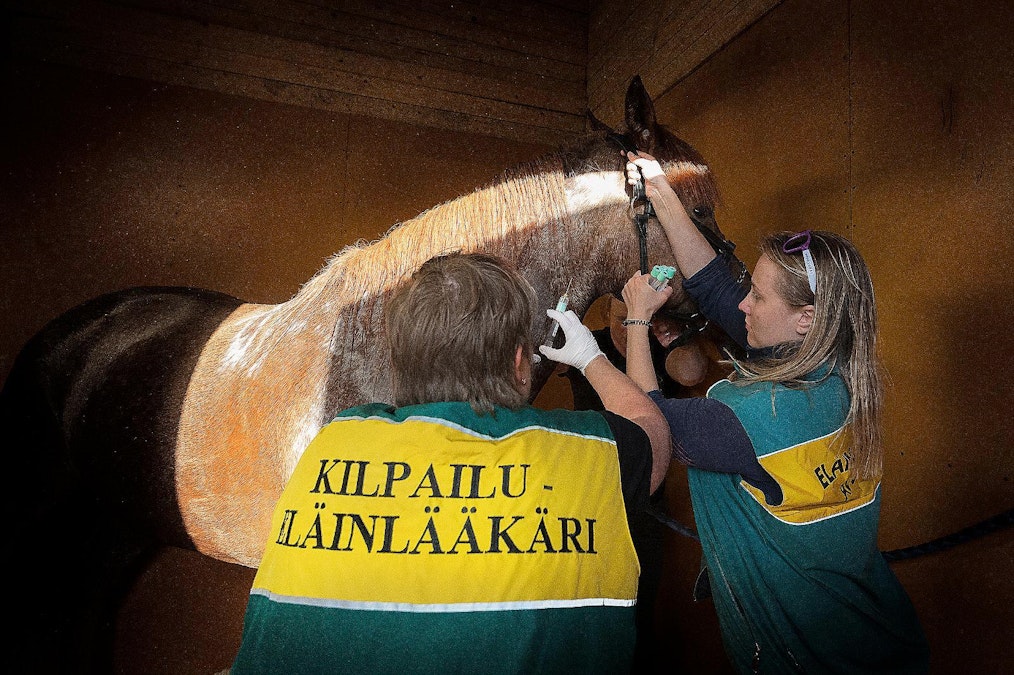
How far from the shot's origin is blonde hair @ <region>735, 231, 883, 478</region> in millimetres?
1124

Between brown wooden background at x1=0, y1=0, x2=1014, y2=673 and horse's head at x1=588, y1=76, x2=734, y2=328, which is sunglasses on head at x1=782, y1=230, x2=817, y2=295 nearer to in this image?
horse's head at x1=588, y1=76, x2=734, y2=328

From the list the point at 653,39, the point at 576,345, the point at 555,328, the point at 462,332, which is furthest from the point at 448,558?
the point at 653,39

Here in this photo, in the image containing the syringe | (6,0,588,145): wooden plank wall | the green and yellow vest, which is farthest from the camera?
(6,0,588,145): wooden plank wall

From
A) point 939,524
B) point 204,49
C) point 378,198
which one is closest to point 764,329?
point 939,524

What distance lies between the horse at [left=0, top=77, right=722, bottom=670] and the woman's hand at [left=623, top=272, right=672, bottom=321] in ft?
0.58

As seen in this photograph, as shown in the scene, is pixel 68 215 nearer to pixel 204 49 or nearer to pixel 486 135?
pixel 204 49

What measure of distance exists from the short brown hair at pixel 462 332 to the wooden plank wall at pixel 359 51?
2.41m

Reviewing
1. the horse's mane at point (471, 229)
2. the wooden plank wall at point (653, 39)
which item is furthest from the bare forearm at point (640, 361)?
the wooden plank wall at point (653, 39)

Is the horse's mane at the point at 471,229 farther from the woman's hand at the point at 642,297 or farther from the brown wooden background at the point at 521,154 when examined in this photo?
the brown wooden background at the point at 521,154

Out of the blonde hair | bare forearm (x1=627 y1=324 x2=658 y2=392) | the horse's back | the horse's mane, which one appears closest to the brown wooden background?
the horse's back

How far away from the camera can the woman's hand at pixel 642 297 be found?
59.1 inches

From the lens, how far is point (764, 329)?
1270 mm

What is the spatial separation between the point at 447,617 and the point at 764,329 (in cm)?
94

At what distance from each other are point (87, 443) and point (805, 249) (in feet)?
7.46
